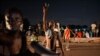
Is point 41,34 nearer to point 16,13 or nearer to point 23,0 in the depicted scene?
point 23,0

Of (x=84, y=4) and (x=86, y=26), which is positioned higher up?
(x=84, y=4)

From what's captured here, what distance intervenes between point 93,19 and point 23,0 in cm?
762

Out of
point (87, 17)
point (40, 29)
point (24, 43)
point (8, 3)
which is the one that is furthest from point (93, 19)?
point (24, 43)

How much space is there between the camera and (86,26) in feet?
105

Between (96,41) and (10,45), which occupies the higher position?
(10,45)

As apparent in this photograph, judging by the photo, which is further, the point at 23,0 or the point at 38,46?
the point at 23,0

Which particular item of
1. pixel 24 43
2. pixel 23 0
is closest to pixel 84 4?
pixel 23 0

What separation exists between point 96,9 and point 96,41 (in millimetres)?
5418

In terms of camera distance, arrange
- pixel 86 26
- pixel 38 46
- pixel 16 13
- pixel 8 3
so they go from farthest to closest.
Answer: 1. pixel 8 3
2. pixel 86 26
3. pixel 16 13
4. pixel 38 46

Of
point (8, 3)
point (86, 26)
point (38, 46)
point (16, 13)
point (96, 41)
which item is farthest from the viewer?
point (8, 3)

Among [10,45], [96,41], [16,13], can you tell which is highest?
[16,13]

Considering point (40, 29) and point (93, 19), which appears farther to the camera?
point (93, 19)

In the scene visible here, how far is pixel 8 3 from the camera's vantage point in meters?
34.9

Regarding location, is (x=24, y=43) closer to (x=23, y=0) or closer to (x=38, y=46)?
(x=38, y=46)
